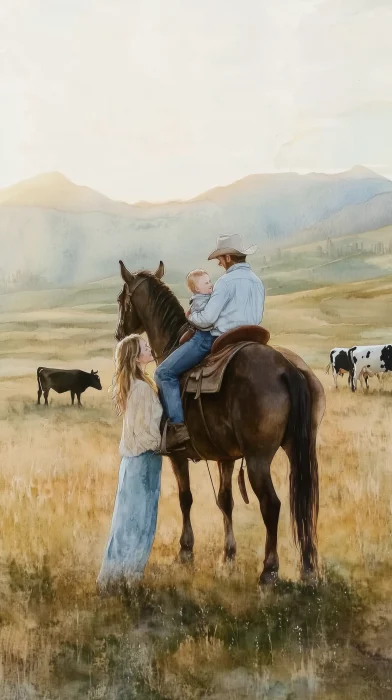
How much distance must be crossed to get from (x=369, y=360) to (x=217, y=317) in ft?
30.0

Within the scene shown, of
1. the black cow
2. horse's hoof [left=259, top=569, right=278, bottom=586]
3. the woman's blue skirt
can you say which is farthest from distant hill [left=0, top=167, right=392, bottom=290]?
horse's hoof [left=259, top=569, right=278, bottom=586]

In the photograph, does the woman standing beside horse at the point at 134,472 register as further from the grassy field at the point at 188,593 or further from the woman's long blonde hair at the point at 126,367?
the grassy field at the point at 188,593

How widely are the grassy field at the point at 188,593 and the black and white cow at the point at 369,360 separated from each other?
296cm

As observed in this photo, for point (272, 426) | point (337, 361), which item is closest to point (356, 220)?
point (337, 361)

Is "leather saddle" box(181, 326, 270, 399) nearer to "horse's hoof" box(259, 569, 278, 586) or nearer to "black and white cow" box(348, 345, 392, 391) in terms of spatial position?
"horse's hoof" box(259, 569, 278, 586)

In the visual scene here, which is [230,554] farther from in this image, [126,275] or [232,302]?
[126,275]

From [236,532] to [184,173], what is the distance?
5770mm

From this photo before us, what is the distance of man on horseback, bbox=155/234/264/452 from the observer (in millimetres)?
6188

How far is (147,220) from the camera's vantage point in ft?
39.2

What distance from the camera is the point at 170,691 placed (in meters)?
4.93

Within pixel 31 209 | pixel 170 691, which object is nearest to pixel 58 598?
pixel 170 691

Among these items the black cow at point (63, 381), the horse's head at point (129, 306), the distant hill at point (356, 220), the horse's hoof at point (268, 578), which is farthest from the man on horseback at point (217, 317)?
the distant hill at point (356, 220)

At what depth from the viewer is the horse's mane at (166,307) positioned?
6.91 meters

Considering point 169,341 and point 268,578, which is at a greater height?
point 169,341
